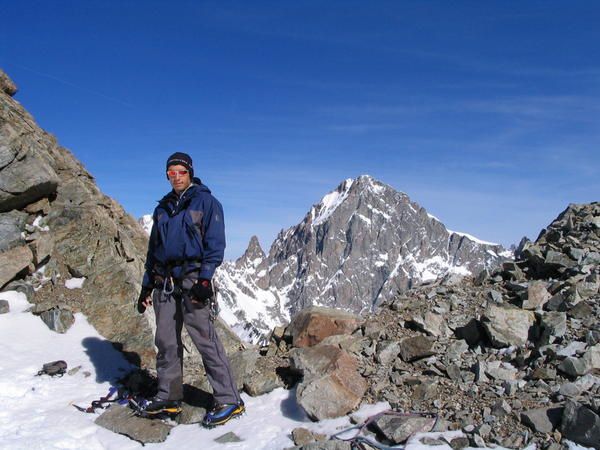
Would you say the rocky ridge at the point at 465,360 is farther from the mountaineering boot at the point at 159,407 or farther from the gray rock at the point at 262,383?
the mountaineering boot at the point at 159,407

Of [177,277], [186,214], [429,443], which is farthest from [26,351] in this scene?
[429,443]

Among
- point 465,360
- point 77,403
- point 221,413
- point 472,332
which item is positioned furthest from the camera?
point 472,332

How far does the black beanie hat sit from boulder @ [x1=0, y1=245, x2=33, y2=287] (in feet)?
28.0

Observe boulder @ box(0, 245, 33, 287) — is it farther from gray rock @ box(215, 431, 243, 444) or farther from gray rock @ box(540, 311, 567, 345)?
gray rock @ box(540, 311, 567, 345)

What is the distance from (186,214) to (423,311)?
632 cm

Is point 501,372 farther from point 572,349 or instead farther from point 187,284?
point 187,284

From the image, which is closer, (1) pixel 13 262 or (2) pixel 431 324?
(2) pixel 431 324

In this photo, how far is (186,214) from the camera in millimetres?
8438

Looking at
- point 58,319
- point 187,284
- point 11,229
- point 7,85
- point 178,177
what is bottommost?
point 58,319

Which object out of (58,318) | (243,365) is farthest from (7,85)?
(243,365)

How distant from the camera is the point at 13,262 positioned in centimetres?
1406

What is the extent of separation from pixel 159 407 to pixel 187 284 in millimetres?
2396

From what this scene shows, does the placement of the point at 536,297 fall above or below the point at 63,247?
below

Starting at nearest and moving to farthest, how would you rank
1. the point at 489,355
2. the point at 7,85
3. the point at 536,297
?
the point at 489,355 < the point at 536,297 < the point at 7,85
